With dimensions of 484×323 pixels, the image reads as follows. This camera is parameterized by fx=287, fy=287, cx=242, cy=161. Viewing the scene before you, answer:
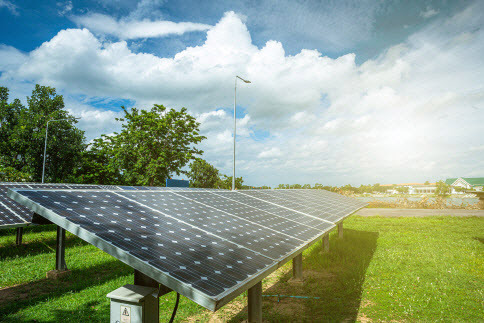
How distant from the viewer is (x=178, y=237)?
4180 mm

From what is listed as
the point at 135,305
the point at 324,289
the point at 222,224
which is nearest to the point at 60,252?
the point at 222,224

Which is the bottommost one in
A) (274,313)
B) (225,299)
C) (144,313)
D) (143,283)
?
(274,313)

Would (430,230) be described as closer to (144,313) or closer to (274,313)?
(274,313)

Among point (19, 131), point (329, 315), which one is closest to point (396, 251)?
point (329, 315)

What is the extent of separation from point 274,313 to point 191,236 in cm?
474

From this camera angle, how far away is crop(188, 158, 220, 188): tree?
49188 mm

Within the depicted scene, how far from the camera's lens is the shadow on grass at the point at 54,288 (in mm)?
7456

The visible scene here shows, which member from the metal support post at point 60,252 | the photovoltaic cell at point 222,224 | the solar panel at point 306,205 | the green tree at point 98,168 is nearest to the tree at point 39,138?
the green tree at point 98,168

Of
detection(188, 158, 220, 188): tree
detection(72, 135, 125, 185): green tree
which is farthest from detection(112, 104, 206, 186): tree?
detection(188, 158, 220, 188): tree

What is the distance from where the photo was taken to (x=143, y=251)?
3361mm

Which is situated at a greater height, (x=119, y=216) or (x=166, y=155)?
(x=166, y=155)

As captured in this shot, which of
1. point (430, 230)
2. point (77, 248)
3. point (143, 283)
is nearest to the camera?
point (143, 283)

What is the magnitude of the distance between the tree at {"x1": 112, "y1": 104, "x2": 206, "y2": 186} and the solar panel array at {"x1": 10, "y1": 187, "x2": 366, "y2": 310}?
89.7ft

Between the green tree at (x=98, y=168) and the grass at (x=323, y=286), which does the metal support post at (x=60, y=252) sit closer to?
the grass at (x=323, y=286)
